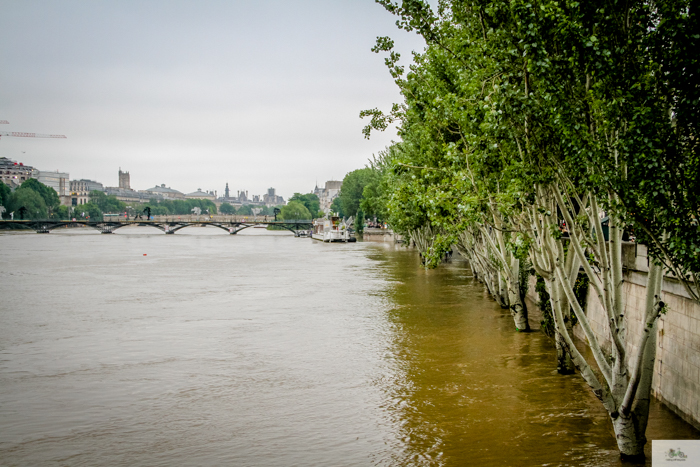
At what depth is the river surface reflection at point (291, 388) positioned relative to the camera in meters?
10.5

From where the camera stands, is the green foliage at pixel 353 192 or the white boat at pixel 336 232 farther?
the green foliage at pixel 353 192

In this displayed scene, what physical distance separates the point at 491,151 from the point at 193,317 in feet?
55.8

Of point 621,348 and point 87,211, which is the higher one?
point 87,211

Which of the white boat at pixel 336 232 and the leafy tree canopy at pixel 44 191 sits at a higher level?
the leafy tree canopy at pixel 44 191

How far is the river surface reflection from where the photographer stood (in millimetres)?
10531

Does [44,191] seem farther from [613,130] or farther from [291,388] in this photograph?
[613,130]

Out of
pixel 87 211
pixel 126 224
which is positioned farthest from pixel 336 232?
pixel 87 211

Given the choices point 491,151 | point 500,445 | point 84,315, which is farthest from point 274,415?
point 84,315

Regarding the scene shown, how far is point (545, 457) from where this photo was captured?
32.6 ft

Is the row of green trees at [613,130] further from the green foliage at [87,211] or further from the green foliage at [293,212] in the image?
the green foliage at [87,211]

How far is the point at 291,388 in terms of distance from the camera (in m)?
14.3

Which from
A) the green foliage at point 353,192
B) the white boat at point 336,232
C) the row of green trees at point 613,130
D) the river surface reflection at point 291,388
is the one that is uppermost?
the green foliage at point 353,192

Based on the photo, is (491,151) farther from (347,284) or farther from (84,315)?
(347,284)

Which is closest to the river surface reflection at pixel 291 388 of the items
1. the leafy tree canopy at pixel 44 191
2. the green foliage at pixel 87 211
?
the leafy tree canopy at pixel 44 191
